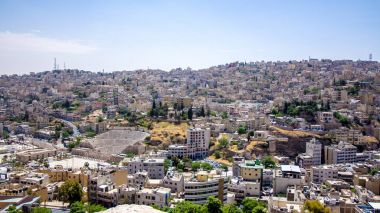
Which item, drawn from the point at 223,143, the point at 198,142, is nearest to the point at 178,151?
the point at 198,142

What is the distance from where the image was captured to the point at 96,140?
30797 mm

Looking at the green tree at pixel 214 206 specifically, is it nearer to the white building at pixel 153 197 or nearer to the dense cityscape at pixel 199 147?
the dense cityscape at pixel 199 147

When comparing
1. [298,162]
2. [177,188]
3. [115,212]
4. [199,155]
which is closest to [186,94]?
[199,155]

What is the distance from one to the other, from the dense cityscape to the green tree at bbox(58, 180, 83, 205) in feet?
0.14

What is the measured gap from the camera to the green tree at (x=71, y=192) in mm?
15883

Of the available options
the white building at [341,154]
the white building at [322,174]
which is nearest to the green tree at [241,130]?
the white building at [341,154]

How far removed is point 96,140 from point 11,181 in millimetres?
13580

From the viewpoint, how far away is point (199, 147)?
88.9ft

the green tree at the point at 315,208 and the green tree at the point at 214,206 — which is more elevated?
the green tree at the point at 315,208

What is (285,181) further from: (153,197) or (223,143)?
(223,143)

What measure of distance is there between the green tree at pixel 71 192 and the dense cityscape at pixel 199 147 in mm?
42

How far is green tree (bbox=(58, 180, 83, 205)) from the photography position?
52.1 ft

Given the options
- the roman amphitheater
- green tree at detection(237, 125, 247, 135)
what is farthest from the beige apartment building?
green tree at detection(237, 125, 247, 135)

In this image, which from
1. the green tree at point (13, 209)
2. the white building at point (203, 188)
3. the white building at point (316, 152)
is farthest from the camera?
the white building at point (316, 152)
